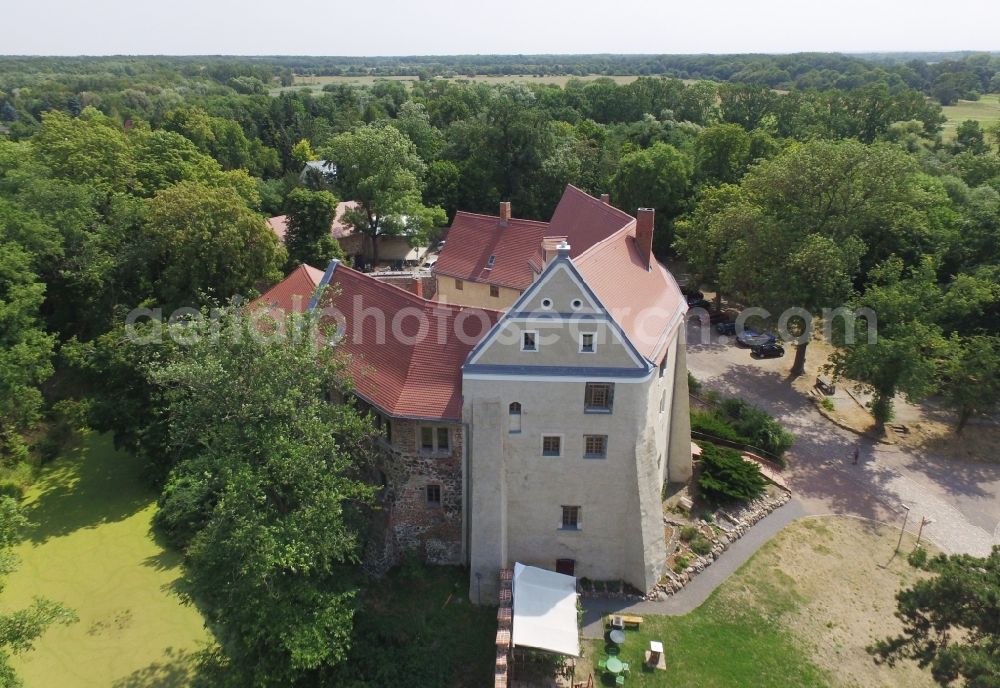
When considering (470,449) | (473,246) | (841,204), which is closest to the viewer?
(470,449)

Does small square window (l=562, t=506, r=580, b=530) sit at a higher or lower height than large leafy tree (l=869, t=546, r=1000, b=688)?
lower

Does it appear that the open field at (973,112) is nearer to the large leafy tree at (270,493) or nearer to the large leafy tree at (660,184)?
the large leafy tree at (660,184)

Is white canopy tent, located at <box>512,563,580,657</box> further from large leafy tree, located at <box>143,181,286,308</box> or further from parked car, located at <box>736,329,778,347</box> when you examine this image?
parked car, located at <box>736,329,778,347</box>

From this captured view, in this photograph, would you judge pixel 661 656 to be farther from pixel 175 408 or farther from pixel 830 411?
pixel 830 411

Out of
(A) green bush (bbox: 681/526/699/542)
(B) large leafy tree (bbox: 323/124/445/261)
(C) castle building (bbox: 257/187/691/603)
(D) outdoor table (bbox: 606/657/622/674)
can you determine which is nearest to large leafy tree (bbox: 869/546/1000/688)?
(D) outdoor table (bbox: 606/657/622/674)

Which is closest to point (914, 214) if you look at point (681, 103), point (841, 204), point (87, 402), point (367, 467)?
point (841, 204)

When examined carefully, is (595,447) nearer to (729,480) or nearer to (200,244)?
(729,480)

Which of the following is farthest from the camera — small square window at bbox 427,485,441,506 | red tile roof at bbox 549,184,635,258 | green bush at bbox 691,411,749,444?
green bush at bbox 691,411,749,444
